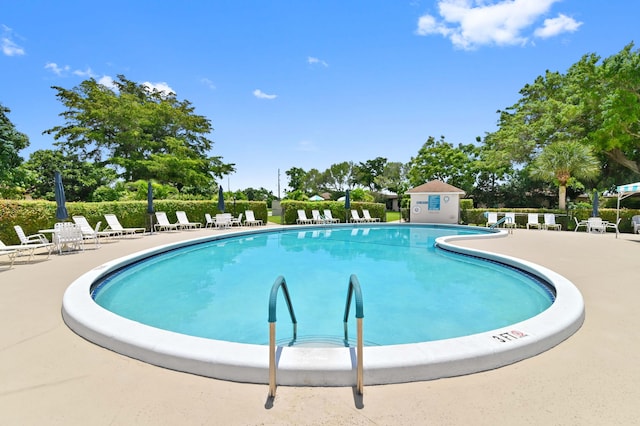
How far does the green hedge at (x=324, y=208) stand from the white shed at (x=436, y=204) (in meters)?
2.61

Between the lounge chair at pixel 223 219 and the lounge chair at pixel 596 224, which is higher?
the lounge chair at pixel 223 219

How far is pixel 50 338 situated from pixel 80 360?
0.85m

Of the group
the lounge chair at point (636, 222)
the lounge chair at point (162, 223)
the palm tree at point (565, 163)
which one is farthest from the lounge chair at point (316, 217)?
the lounge chair at point (636, 222)

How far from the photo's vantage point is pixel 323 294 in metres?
6.22

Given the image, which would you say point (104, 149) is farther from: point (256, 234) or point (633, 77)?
point (633, 77)

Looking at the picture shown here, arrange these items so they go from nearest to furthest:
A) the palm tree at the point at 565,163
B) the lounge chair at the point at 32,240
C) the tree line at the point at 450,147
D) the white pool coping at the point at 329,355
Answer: the white pool coping at the point at 329,355
the lounge chair at the point at 32,240
the palm tree at the point at 565,163
the tree line at the point at 450,147

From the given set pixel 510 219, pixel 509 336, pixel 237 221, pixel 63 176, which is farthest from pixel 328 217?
pixel 63 176

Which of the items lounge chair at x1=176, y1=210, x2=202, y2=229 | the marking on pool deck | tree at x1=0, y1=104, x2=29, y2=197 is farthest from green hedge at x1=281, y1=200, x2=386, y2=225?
the marking on pool deck

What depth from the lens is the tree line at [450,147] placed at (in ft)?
66.4

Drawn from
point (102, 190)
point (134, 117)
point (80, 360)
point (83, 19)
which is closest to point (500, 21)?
point (80, 360)

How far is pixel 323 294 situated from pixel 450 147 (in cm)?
A: 3334

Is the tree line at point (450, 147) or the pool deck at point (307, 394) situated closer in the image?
the pool deck at point (307, 394)

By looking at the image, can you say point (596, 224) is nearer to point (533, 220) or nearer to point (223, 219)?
point (533, 220)

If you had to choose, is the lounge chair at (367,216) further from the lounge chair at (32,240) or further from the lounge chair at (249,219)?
the lounge chair at (32,240)
